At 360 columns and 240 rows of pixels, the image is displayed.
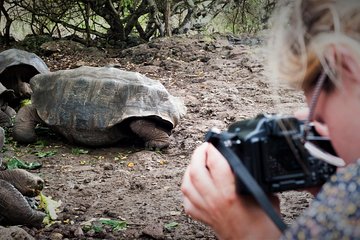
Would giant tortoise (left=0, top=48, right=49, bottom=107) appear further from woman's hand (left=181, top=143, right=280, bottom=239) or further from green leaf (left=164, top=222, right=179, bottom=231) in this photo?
woman's hand (left=181, top=143, right=280, bottom=239)

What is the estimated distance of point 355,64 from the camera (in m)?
0.72

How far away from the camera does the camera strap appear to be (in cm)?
84

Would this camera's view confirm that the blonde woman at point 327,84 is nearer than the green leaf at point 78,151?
Yes

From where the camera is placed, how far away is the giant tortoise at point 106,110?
4.10m

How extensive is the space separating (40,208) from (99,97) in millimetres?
1491

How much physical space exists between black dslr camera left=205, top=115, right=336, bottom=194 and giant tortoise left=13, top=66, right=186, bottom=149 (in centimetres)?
317

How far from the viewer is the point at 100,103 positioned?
162 inches

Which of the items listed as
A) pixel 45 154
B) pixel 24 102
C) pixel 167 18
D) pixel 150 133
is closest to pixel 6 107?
pixel 24 102

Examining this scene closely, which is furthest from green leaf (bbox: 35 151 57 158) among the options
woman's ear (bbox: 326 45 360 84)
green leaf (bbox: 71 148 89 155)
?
woman's ear (bbox: 326 45 360 84)

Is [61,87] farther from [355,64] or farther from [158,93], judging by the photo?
[355,64]

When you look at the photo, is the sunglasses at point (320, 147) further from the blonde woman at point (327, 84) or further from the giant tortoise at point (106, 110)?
the giant tortoise at point (106, 110)

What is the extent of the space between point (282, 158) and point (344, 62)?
21 cm

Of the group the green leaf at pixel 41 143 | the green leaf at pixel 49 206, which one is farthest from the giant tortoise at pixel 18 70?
the green leaf at pixel 49 206

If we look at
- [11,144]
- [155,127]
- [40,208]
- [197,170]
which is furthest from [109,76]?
[197,170]
